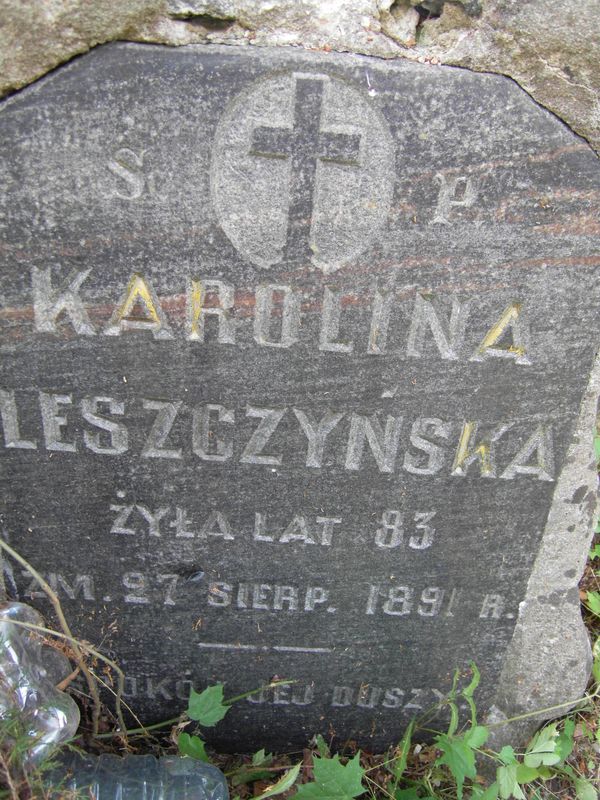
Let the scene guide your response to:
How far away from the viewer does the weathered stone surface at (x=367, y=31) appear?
116cm

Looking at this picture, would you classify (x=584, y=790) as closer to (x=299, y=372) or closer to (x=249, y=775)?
(x=249, y=775)

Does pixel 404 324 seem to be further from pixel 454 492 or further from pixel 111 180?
pixel 111 180

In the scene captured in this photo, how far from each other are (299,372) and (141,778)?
0.98 metres

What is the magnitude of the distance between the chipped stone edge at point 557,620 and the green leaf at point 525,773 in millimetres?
120

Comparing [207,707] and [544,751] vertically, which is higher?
[207,707]

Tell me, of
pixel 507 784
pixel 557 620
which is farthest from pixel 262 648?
pixel 557 620

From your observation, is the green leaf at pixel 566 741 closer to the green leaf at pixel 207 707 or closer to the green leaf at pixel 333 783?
the green leaf at pixel 333 783

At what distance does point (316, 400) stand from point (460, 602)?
66 cm

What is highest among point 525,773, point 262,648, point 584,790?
point 262,648

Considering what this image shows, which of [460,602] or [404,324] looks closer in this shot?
[404,324]

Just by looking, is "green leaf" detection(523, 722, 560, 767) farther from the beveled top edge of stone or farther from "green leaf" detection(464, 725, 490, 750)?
the beveled top edge of stone

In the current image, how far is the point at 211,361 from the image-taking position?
1.40 m

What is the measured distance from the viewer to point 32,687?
1.54 m

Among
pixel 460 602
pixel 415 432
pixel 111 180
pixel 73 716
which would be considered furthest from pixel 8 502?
pixel 460 602
